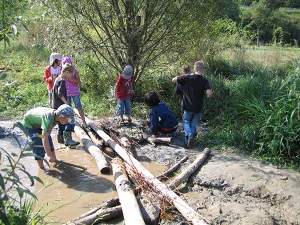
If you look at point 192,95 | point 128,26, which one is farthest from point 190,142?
point 128,26

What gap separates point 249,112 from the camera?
6660mm

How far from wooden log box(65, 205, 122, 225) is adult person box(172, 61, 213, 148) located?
2.44 metres

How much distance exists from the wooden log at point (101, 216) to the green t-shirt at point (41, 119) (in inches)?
64.6

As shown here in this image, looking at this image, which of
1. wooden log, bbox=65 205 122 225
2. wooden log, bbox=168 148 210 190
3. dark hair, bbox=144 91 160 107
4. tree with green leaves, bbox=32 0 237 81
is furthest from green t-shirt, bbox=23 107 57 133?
tree with green leaves, bbox=32 0 237 81

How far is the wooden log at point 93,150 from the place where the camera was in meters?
5.35

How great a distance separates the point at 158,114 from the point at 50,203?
288 centimetres

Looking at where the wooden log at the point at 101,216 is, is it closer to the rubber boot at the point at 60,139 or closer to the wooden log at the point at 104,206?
the wooden log at the point at 104,206

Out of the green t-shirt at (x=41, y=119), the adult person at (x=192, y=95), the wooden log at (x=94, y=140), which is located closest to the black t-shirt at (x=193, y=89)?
the adult person at (x=192, y=95)

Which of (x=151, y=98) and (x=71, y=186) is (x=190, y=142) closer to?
(x=151, y=98)

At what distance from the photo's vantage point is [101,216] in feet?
13.1

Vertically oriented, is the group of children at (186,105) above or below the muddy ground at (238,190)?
above

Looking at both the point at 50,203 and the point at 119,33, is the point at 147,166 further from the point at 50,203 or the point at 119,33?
the point at 119,33

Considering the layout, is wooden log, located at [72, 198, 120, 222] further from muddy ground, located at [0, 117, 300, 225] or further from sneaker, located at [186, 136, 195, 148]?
sneaker, located at [186, 136, 195, 148]

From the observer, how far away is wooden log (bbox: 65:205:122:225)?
388 centimetres
